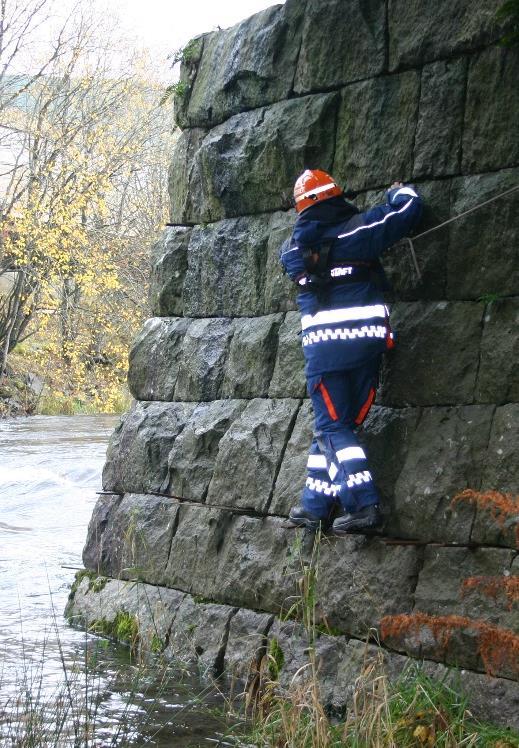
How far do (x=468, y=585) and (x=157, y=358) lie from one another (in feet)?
13.3

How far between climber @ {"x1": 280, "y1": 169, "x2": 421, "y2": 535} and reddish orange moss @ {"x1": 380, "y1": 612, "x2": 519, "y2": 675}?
743 mm

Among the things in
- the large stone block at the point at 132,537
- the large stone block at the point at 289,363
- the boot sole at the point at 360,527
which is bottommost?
the large stone block at the point at 132,537

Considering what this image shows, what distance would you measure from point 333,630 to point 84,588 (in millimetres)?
2955

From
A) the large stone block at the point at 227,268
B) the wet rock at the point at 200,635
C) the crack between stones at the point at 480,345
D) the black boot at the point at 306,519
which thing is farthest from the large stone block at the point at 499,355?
A: the wet rock at the point at 200,635

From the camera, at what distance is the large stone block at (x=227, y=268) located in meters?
7.58

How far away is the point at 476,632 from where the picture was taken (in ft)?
17.2

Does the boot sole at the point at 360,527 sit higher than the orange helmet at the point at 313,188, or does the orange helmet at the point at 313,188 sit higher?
the orange helmet at the point at 313,188

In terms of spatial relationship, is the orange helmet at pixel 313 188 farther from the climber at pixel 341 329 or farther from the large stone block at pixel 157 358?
the large stone block at pixel 157 358

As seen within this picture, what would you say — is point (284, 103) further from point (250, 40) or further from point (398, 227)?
point (398, 227)

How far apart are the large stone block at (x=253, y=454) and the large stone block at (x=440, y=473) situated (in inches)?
44.8

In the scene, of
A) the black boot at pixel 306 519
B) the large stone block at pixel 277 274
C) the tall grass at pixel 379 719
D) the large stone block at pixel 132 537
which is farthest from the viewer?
the large stone block at pixel 132 537

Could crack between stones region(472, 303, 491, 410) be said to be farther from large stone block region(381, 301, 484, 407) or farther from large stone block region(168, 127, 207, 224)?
large stone block region(168, 127, 207, 224)

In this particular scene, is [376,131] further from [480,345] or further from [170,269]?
[170,269]

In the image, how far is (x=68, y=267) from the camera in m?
25.5
